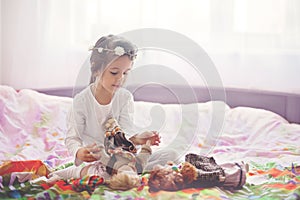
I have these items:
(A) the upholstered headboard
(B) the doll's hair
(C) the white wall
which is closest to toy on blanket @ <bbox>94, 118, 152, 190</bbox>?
(B) the doll's hair

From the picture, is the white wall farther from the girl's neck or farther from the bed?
the girl's neck

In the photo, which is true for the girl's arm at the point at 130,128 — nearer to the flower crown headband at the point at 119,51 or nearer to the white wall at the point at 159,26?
the flower crown headband at the point at 119,51

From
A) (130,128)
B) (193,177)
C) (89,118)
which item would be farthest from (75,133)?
(193,177)

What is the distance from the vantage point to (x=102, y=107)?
54.2 inches

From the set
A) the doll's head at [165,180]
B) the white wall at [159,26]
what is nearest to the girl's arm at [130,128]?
the doll's head at [165,180]

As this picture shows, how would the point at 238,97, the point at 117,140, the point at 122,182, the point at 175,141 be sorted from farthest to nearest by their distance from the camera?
the point at 238,97 → the point at 175,141 → the point at 117,140 → the point at 122,182

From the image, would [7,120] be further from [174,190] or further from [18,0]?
[174,190]

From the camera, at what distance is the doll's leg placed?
1352 mm

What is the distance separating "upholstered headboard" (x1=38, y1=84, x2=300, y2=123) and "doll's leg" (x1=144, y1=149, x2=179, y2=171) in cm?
77

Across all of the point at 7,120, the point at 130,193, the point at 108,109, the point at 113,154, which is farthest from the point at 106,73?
the point at 7,120

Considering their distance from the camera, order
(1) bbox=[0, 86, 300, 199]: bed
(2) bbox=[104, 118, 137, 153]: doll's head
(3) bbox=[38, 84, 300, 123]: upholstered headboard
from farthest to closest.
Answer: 1. (3) bbox=[38, 84, 300, 123]: upholstered headboard
2. (2) bbox=[104, 118, 137, 153]: doll's head
3. (1) bbox=[0, 86, 300, 199]: bed

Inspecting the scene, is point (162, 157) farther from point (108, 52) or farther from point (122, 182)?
point (108, 52)

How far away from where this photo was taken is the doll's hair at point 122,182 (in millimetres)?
1201

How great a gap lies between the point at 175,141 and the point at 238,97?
1.02 m
